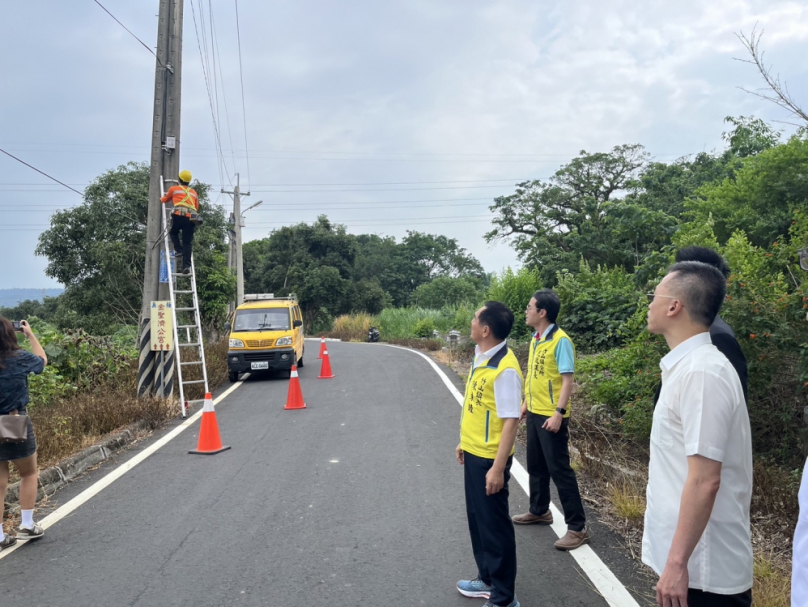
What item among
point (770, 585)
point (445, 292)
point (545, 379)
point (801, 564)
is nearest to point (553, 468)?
point (545, 379)

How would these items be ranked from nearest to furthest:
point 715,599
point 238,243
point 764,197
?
Result: point 715,599, point 764,197, point 238,243

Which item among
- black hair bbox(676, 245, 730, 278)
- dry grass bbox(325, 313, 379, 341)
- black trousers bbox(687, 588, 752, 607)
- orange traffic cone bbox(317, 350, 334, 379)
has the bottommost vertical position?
dry grass bbox(325, 313, 379, 341)

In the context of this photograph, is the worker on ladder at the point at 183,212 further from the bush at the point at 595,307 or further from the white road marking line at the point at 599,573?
the bush at the point at 595,307

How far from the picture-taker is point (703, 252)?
439 centimetres

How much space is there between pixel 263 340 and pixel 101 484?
30.5 ft

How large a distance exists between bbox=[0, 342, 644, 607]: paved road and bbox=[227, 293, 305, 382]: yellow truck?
6.88 metres

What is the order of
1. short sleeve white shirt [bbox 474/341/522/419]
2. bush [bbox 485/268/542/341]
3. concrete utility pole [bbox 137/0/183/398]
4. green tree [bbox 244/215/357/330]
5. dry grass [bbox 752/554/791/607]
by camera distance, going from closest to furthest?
dry grass [bbox 752/554/791/607], short sleeve white shirt [bbox 474/341/522/419], concrete utility pole [bbox 137/0/183/398], bush [bbox 485/268/542/341], green tree [bbox 244/215/357/330]

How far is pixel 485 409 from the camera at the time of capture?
4.12m

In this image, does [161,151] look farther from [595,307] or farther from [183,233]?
[595,307]

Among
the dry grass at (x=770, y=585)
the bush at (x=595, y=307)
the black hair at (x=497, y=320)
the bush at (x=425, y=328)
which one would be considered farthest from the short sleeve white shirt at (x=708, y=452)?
the bush at (x=425, y=328)

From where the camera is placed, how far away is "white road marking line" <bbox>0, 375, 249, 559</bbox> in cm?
588

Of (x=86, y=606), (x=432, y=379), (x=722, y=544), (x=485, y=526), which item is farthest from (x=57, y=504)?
(x=432, y=379)

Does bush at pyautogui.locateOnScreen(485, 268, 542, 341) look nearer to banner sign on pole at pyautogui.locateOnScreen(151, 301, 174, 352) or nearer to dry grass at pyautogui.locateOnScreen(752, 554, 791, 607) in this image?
banner sign on pole at pyautogui.locateOnScreen(151, 301, 174, 352)

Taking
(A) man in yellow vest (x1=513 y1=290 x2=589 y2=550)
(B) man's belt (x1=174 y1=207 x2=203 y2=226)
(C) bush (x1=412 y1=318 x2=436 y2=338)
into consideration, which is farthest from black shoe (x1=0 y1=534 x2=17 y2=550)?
(C) bush (x1=412 y1=318 x2=436 y2=338)
